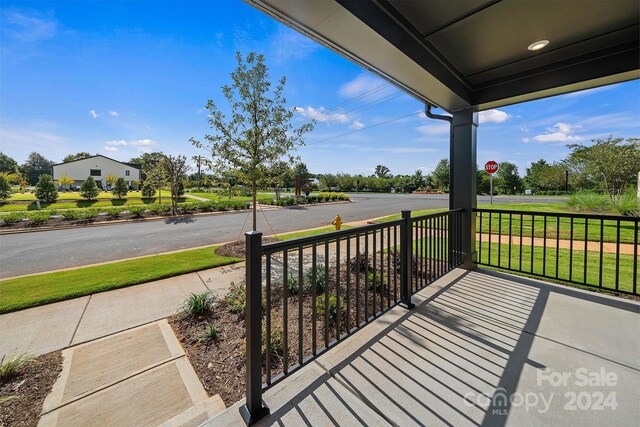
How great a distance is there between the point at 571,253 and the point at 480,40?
103 inches

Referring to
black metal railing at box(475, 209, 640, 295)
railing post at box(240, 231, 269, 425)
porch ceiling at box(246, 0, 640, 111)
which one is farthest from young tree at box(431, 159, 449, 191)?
railing post at box(240, 231, 269, 425)

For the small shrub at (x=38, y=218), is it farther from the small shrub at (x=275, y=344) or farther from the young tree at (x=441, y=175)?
the young tree at (x=441, y=175)

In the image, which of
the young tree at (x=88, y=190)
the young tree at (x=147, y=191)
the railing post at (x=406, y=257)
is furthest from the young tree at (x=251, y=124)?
the young tree at (x=88, y=190)

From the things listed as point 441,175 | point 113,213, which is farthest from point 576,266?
point 441,175

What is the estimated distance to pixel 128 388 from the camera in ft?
5.49

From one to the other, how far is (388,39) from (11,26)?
18.4 feet

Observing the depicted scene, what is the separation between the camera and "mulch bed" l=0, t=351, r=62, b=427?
144cm

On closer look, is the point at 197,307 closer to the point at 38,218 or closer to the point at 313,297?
the point at 313,297

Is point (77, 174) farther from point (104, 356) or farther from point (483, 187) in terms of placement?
point (483, 187)

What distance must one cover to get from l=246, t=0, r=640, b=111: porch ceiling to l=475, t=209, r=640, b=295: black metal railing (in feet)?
5.59

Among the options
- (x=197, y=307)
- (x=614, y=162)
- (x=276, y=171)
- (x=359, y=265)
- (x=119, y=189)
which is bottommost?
(x=197, y=307)

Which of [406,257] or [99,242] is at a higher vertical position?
[406,257]

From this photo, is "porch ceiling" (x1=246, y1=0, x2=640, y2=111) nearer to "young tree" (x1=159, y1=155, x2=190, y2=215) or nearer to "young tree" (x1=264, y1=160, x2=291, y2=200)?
"young tree" (x1=264, y1=160, x2=291, y2=200)

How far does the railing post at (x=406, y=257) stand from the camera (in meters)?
2.52
